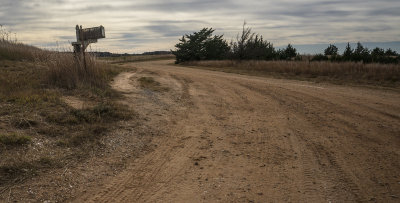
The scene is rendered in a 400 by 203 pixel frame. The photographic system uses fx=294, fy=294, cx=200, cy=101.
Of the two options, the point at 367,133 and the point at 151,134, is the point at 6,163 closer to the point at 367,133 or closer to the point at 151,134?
the point at 151,134

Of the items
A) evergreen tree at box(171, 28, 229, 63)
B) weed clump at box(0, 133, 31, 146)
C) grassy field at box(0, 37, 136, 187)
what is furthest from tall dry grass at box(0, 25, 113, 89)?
evergreen tree at box(171, 28, 229, 63)

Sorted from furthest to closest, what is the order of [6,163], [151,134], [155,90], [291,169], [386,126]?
[155,90] < [386,126] < [151,134] < [291,169] < [6,163]

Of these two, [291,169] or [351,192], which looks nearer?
[351,192]

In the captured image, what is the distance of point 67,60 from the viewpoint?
26.3ft

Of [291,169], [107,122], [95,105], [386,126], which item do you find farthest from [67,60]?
[386,126]

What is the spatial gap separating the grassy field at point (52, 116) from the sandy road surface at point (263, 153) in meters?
0.84

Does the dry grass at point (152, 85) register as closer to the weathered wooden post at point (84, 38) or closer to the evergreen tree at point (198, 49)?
the weathered wooden post at point (84, 38)

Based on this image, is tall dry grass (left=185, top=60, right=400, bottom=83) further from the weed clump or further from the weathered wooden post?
the weed clump

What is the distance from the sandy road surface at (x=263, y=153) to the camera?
346 centimetres

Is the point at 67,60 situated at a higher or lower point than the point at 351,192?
higher

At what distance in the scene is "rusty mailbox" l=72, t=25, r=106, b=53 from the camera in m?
8.18

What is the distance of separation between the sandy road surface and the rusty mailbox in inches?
70.7

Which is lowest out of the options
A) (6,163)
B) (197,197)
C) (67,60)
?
(197,197)

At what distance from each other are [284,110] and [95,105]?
450 cm
